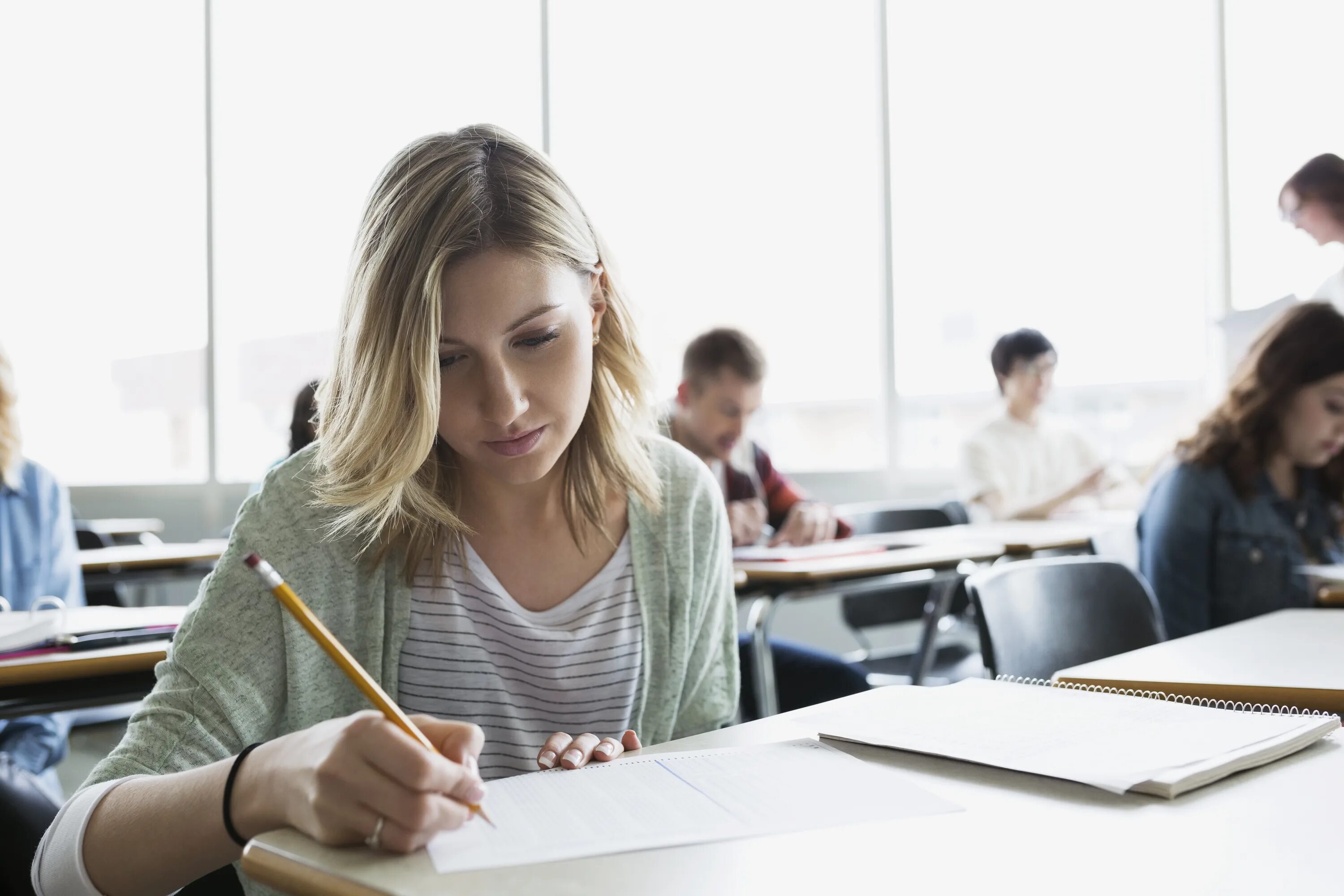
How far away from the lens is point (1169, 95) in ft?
15.1

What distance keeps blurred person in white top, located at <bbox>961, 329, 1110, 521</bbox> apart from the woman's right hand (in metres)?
3.73

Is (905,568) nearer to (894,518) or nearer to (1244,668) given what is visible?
(894,518)

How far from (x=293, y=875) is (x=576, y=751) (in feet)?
0.92

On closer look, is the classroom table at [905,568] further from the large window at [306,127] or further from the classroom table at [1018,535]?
the large window at [306,127]

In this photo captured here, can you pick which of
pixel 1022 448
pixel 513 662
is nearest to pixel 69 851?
pixel 513 662

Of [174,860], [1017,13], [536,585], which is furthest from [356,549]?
[1017,13]

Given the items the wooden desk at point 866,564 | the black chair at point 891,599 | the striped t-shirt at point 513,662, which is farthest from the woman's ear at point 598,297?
the black chair at point 891,599

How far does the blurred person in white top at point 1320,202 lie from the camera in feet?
10.8

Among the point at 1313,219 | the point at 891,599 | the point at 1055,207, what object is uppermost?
the point at 1055,207

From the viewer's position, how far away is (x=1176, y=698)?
1.15 meters

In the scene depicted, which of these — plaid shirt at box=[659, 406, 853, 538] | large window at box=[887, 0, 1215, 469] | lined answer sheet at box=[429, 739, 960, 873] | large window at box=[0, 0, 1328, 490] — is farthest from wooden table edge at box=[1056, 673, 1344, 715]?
large window at box=[0, 0, 1328, 490]

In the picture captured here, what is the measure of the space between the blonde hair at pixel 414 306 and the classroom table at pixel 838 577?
1.42 meters

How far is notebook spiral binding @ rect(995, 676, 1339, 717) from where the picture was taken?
3.49ft

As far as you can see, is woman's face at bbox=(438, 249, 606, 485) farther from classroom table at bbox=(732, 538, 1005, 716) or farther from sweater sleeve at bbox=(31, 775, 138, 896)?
classroom table at bbox=(732, 538, 1005, 716)
